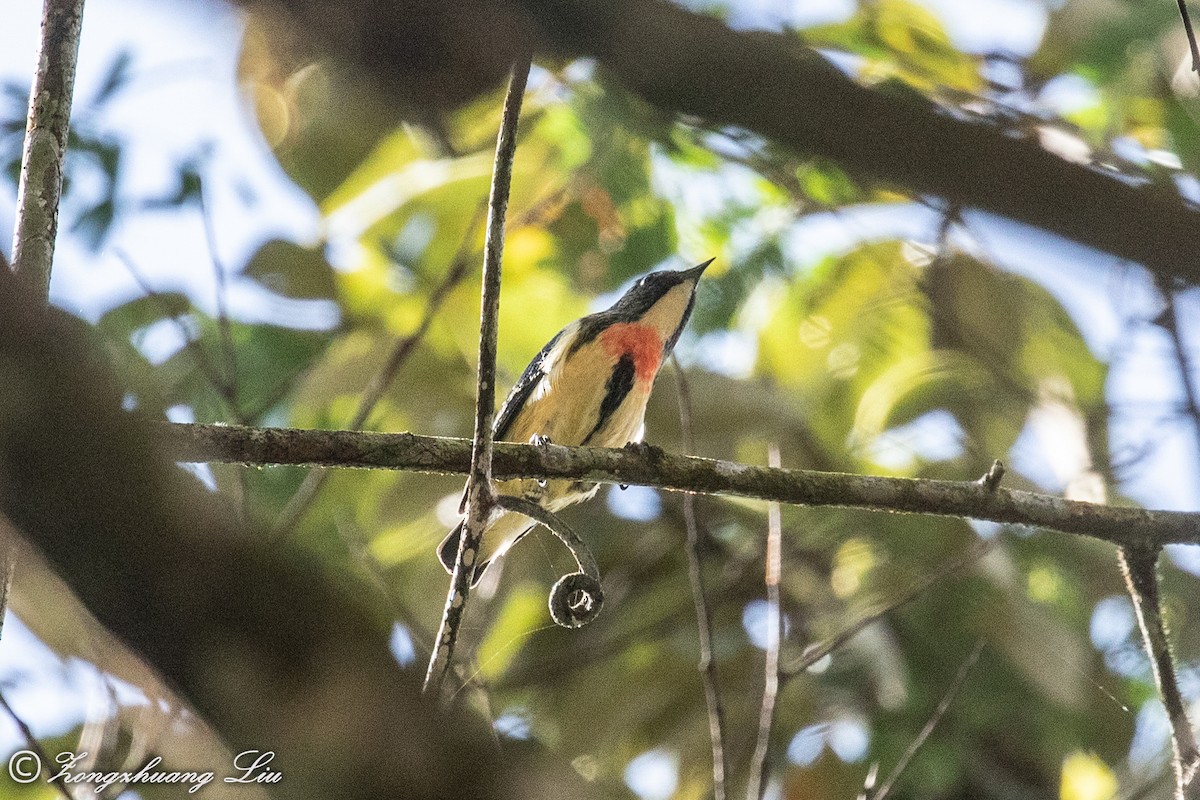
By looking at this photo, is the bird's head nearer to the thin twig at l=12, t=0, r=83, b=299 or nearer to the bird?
the bird

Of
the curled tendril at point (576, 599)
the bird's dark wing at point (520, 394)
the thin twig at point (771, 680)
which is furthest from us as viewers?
the bird's dark wing at point (520, 394)

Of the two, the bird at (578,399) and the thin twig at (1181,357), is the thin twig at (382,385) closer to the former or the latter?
the bird at (578,399)

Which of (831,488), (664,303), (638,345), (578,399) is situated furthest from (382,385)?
(831,488)

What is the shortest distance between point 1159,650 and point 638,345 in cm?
234

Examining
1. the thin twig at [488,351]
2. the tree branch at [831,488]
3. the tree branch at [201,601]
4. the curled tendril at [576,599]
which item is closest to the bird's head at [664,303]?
the tree branch at [831,488]

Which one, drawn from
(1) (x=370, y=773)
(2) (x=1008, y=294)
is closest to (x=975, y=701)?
(2) (x=1008, y=294)

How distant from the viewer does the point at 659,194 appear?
5.83m

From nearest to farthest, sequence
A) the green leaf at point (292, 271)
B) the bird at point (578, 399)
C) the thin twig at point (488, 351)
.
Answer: the thin twig at point (488, 351)
the bird at point (578, 399)
the green leaf at point (292, 271)

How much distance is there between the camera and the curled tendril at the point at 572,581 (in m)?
2.68

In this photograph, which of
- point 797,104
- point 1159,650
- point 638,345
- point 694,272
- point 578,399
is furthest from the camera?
point 694,272

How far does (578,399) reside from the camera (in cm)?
463

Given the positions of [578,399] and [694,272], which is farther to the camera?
[694,272]

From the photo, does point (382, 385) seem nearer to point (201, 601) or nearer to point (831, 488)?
point (831, 488)

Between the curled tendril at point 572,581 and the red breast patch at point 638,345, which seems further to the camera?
the red breast patch at point 638,345
